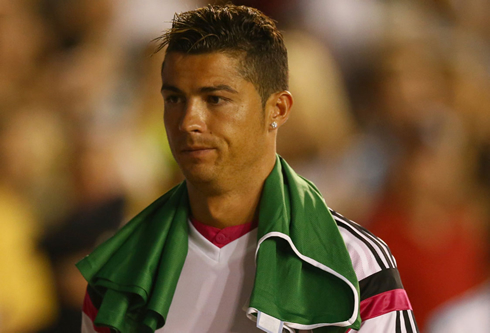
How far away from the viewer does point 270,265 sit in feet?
4.18

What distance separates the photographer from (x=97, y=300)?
1.55 metres

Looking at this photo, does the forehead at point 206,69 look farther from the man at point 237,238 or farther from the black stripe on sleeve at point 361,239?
the black stripe on sleeve at point 361,239

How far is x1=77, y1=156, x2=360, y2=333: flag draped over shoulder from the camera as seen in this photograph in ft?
4.07

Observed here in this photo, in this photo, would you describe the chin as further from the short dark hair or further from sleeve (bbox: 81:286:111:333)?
sleeve (bbox: 81:286:111:333)

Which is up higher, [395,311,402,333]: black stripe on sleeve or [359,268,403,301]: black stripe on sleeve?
[359,268,403,301]: black stripe on sleeve

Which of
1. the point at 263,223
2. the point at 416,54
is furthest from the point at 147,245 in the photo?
the point at 416,54

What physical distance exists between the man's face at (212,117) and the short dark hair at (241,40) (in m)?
0.02

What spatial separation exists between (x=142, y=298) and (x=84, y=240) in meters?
0.89

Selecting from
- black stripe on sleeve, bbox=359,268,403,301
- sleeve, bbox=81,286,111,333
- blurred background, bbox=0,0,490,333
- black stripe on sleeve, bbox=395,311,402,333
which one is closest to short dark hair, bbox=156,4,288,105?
black stripe on sleeve, bbox=359,268,403,301

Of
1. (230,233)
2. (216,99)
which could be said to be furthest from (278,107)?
(230,233)

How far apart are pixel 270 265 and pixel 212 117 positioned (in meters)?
0.38

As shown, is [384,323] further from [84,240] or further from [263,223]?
[84,240]

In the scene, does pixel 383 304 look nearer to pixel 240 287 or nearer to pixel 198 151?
pixel 240 287

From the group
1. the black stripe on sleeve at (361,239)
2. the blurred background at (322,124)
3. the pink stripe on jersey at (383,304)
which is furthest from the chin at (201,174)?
the blurred background at (322,124)
